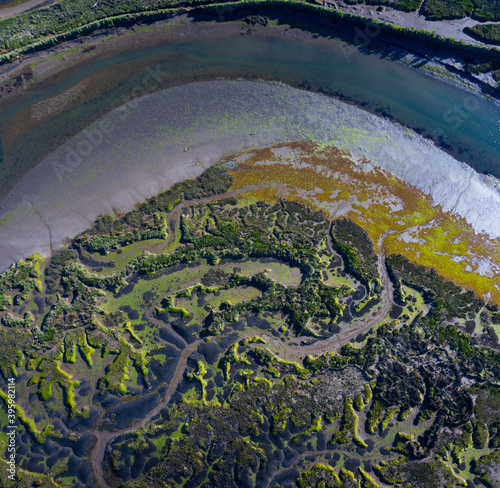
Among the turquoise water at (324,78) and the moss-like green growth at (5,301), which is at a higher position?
the turquoise water at (324,78)

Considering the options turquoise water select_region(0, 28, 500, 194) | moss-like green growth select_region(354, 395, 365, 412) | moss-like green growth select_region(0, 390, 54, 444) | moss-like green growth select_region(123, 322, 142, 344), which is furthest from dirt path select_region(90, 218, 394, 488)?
turquoise water select_region(0, 28, 500, 194)

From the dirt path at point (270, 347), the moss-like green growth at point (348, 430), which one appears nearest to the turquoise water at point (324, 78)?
the dirt path at point (270, 347)

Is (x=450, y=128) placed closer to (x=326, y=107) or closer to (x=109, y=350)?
(x=326, y=107)

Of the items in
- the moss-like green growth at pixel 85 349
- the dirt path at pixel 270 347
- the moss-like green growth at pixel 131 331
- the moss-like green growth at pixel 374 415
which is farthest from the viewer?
the moss-like green growth at pixel 131 331

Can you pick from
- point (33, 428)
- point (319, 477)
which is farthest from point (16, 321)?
point (319, 477)

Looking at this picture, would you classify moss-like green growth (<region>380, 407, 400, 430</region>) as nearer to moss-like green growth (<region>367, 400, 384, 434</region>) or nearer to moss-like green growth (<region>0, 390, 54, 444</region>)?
moss-like green growth (<region>367, 400, 384, 434</region>)

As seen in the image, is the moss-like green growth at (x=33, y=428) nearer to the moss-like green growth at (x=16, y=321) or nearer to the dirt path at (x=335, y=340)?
the moss-like green growth at (x=16, y=321)

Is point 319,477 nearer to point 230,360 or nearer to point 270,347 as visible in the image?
Result: point 270,347
